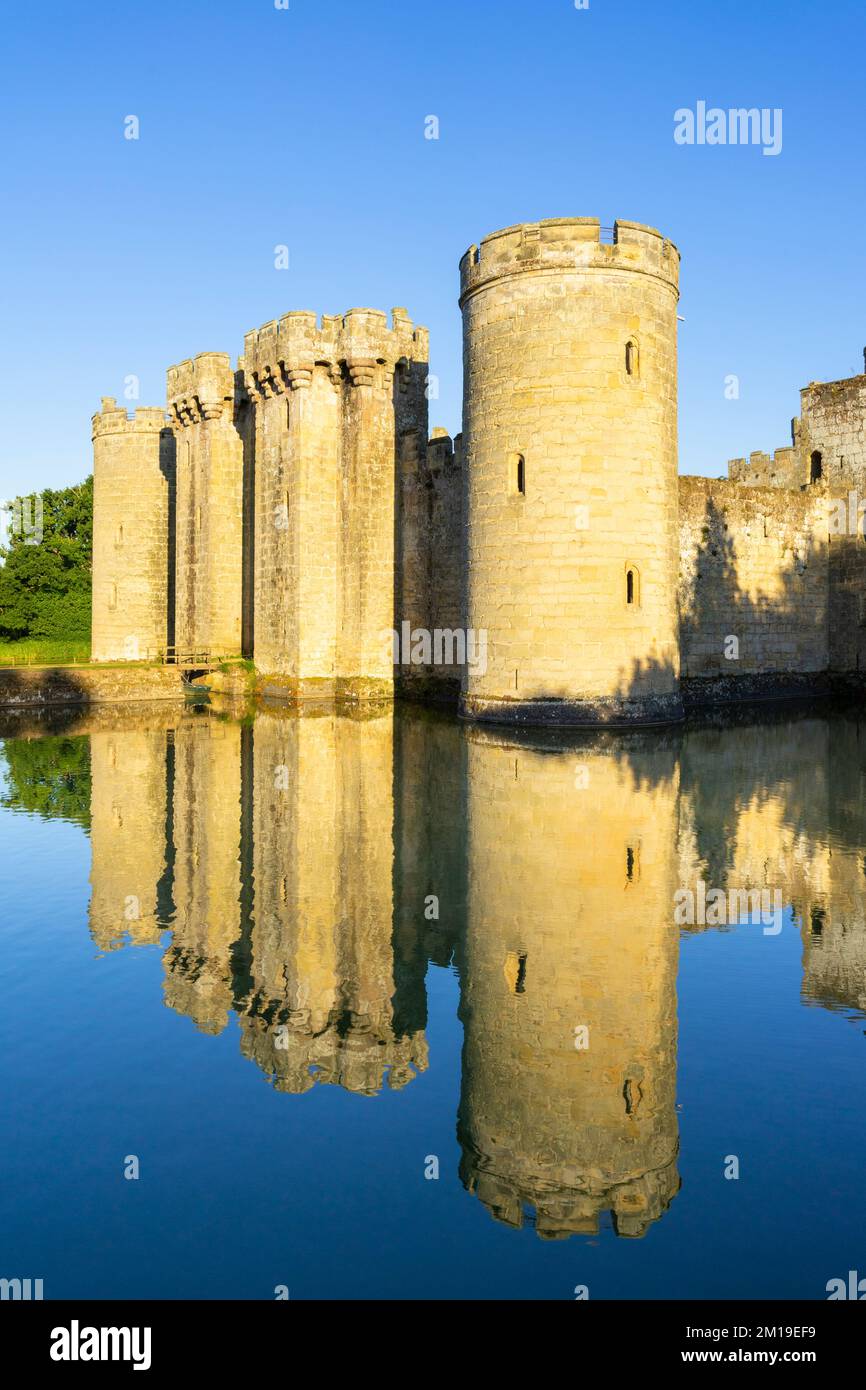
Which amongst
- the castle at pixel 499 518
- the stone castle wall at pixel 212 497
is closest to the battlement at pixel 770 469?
the castle at pixel 499 518

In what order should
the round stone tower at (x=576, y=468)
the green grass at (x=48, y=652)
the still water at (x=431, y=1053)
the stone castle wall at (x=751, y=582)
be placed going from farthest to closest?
the green grass at (x=48, y=652) → the stone castle wall at (x=751, y=582) → the round stone tower at (x=576, y=468) → the still water at (x=431, y=1053)

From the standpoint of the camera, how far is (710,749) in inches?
614

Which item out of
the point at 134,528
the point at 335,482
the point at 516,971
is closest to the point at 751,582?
the point at 335,482

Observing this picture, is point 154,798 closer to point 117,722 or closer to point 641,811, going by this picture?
point 641,811

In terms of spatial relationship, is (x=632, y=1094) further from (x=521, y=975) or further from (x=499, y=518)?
(x=499, y=518)

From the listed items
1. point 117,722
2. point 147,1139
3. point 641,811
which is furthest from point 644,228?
point 147,1139

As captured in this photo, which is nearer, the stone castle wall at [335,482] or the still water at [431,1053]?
the still water at [431,1053]

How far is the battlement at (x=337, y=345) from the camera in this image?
23.8 metres

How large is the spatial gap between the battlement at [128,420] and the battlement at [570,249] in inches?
699

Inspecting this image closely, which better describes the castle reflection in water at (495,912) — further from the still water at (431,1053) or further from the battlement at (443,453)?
the battlement at (443,453)

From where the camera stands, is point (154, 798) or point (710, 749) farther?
point (710, 749)

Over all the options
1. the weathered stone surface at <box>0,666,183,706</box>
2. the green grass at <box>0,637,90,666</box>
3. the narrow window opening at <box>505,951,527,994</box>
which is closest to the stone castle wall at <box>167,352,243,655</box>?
the weathered stone surface at <box>0,666,183,706</box>
